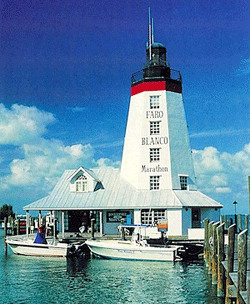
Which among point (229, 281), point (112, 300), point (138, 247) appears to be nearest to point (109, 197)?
point (138, 247)

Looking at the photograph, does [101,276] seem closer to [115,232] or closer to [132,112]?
[115,232]

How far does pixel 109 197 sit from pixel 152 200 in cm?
344

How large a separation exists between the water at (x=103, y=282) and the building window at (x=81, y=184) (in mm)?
9200

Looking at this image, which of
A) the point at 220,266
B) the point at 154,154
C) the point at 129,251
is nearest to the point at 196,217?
the point at 154,154

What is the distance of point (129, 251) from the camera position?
Answer: 3155 centimetres

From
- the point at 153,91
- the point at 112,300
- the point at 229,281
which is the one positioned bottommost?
the point at 112,300

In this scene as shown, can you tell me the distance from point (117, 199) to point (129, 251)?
8.18m

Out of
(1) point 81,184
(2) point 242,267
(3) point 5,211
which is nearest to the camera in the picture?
(2) point 242,267

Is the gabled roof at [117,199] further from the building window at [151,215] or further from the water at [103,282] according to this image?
the water at [103,282]

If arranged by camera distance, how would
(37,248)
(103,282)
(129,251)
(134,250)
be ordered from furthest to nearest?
(37,248), (129,251), (134,250), (103,282)

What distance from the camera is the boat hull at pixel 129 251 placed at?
30484 millimetres

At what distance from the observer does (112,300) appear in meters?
21.0

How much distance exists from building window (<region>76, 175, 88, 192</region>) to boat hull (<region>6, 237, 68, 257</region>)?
649 centimetres

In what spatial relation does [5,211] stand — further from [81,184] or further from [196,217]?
[196,217]
